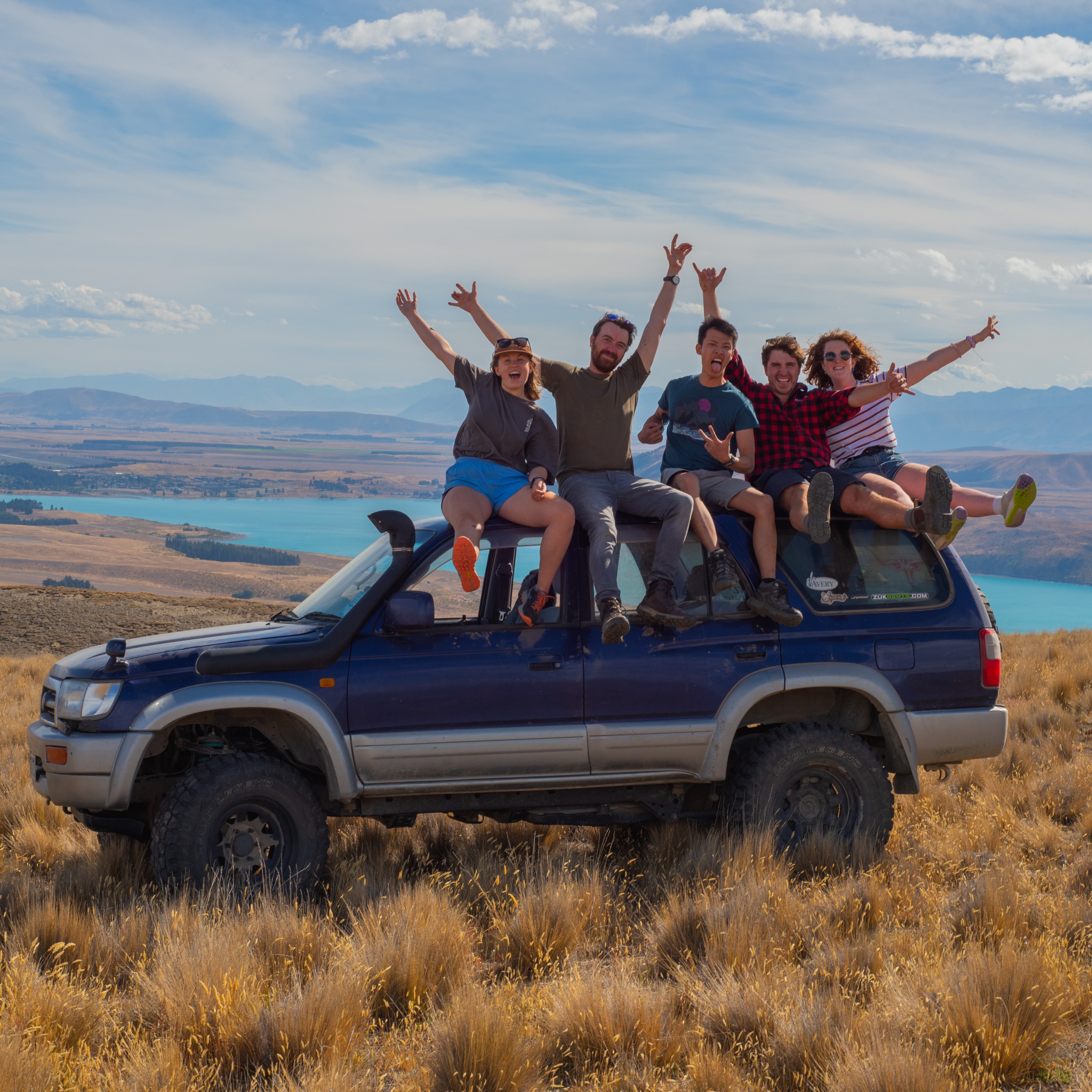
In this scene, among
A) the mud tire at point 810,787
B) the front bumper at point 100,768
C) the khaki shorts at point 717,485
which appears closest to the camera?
the front bumper at point 100,768

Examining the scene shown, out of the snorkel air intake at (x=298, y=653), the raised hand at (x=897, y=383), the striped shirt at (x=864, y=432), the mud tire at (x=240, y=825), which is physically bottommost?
the mud tire at (x=240, y=825)

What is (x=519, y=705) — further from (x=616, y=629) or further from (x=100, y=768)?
(x=100, y=768)

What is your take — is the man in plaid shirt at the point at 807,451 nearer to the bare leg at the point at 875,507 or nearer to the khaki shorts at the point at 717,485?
the bare leg at the point at 875,507

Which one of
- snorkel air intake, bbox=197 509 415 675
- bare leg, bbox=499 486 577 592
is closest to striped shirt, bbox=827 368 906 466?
bare leg, bbox=499 486 577 592

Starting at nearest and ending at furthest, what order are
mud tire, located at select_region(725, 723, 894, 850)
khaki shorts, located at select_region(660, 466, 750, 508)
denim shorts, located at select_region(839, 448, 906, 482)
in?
mud tire, located at select_region(725, 723, 894, 850) → khaki shorts, located at select_region(660, 466, 750, 508) → denim shorts, located at select_region(839, 448, 906, 482)

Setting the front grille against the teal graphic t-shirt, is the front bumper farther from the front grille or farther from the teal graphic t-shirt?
the teal graphic t-shirt

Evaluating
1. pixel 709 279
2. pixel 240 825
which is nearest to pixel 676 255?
pixel 709 279

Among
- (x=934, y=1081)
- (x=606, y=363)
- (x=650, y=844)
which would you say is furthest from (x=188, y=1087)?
(x=606, y=363)

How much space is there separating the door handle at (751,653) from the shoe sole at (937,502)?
1200 millimetres

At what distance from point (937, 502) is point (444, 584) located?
110 inches

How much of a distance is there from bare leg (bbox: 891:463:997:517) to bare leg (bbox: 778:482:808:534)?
49cm

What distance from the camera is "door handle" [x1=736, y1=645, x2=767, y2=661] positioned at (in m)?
5.41

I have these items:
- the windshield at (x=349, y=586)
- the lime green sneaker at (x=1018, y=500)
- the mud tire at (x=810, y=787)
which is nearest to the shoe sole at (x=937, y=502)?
the lime green sneaker at (x=1018, y=500)

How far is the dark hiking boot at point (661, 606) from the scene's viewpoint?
17.0 feet
